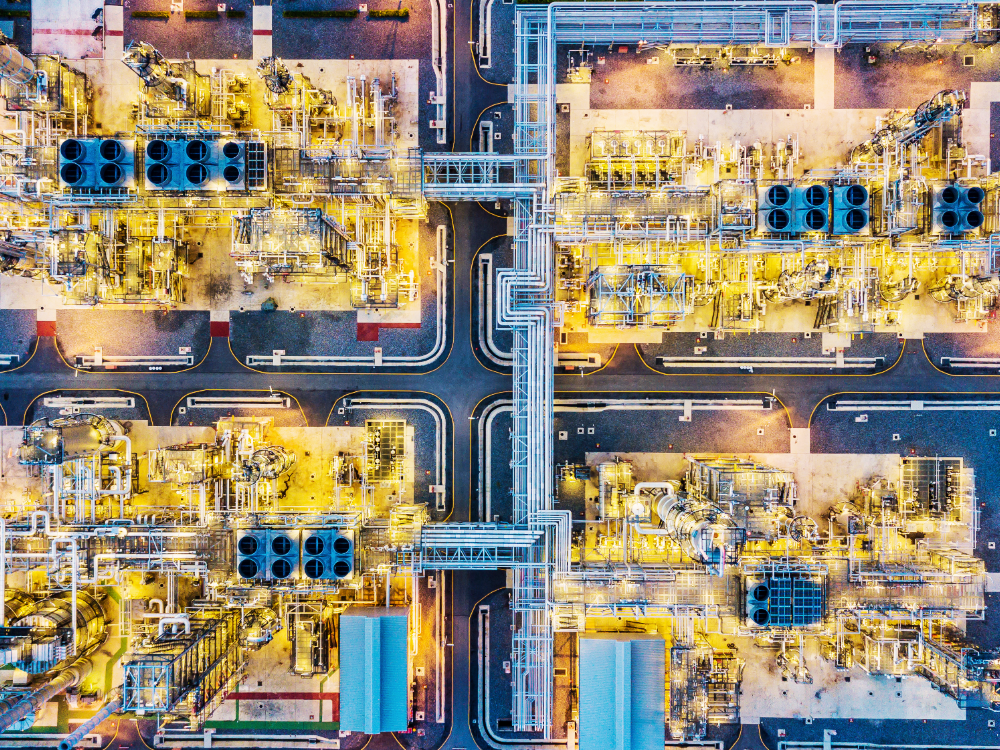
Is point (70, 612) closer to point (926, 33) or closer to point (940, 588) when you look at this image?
point (940, 588)

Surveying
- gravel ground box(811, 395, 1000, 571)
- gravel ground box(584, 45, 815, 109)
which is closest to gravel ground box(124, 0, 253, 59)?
gravel ground box(584, 45, 815, 109)

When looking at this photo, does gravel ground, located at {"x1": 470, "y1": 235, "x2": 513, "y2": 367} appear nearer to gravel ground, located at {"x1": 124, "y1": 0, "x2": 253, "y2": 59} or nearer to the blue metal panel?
the blue metal panel

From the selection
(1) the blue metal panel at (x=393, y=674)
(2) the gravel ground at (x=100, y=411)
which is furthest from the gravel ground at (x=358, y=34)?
(1) the blue metal panel at (x=393, y=674)

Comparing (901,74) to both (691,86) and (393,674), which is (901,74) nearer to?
(691,86)

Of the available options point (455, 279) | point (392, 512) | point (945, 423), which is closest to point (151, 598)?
point (392, 512)

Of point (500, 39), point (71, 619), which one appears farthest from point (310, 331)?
point (71, 619)

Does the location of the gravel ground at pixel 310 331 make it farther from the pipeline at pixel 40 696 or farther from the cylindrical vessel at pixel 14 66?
the pipeline at pixel 40 696
